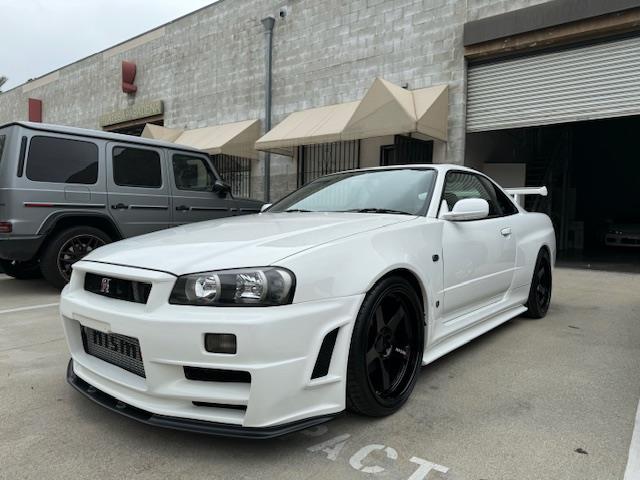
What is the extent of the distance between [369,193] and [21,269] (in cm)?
539

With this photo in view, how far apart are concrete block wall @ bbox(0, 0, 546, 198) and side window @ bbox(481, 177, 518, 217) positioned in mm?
5484

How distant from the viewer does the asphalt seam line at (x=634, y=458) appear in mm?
2014

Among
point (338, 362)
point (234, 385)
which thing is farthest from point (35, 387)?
point (338, 362)

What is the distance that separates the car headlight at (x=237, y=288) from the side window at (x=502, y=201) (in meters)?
2.75

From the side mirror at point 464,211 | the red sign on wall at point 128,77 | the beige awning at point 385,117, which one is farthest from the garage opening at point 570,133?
the red sign on wall at point 128,77

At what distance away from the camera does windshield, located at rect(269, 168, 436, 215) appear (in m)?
3.24

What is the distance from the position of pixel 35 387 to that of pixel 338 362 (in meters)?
1.97

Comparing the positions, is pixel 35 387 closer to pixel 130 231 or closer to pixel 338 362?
pixel 338 362

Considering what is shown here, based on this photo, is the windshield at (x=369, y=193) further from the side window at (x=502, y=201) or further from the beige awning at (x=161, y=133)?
the beige awning at (x=161, y=133)

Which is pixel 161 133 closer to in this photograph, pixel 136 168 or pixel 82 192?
Answer: pixel 136 168

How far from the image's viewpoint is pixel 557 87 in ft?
28.4

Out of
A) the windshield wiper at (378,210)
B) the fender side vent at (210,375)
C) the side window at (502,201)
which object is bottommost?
the fender side vent at (210,375)

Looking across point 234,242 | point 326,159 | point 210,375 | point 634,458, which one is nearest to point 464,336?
point 634,458

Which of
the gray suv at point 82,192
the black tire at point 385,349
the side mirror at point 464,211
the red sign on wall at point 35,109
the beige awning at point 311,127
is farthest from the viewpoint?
the red sign on wall at point 35,109
